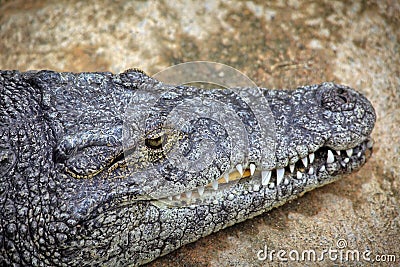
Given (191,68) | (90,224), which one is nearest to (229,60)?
(191,68)

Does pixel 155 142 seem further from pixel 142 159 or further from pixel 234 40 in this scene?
pixel 234 40

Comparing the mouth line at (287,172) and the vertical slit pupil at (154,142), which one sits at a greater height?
the vertical slit pupil at (154,142)

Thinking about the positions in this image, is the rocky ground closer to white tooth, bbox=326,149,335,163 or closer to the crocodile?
white tooth, bbox=326,149,335,163

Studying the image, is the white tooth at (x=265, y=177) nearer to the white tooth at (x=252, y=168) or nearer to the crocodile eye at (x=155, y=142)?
the white tooth at (x=252, y=168)

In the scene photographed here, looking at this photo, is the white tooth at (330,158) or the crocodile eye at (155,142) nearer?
the crocodile eye at (155,142)

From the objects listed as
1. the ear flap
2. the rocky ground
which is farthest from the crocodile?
the rocky ground

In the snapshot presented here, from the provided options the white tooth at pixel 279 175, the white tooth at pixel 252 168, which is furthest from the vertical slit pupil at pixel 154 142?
the white tooth at pixel 279 175

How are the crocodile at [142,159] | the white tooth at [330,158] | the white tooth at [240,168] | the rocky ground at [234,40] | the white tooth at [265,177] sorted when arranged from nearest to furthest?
the crocodile at [142,159] → the white tooth at [240,168] → the white tooth at [265,177] → the white tooth at [330,158] → the rocky ground at [234,40]
